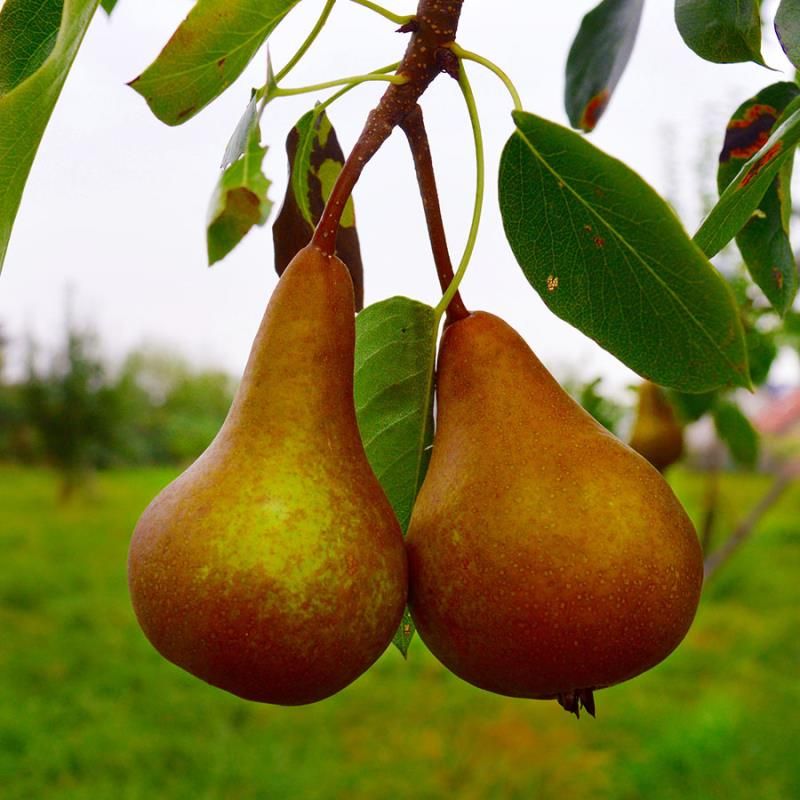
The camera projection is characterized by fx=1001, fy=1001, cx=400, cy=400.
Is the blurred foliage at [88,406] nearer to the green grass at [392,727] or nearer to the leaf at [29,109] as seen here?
Answer: the green grass at [392,727]

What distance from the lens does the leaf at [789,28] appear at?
480mm

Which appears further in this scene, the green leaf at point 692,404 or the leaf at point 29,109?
the green leaf at point 692,404

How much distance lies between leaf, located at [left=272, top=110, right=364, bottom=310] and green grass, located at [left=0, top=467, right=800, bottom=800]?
96.4 inches

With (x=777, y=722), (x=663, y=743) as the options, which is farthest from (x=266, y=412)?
(x=777, y=722)

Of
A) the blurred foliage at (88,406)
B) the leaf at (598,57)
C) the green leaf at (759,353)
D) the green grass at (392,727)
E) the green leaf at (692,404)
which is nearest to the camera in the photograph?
the leaf at (598,57)

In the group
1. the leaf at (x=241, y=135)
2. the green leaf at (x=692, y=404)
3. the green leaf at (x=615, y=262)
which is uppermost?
the leaf at (x=241, y=135)

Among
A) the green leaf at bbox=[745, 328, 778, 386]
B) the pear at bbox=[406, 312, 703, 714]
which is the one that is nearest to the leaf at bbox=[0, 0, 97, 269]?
the pear at bbox=[406, 312, 703, 714]

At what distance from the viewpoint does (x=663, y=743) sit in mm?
2982

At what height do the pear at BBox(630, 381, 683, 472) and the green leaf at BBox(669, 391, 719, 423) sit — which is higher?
the green leaf at BBox(669, 391, 719, 423)

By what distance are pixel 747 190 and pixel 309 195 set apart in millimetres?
265

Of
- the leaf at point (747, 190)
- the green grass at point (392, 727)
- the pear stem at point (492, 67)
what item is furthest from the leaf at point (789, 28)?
the green grass at point (392, 727)

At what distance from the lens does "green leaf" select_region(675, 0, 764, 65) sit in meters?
0.56

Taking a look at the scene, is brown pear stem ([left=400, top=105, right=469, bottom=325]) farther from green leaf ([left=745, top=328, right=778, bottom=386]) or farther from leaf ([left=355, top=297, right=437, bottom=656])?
green leaf ([left=745, top=328, right=778, bottom=386])

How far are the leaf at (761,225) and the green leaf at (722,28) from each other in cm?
5
